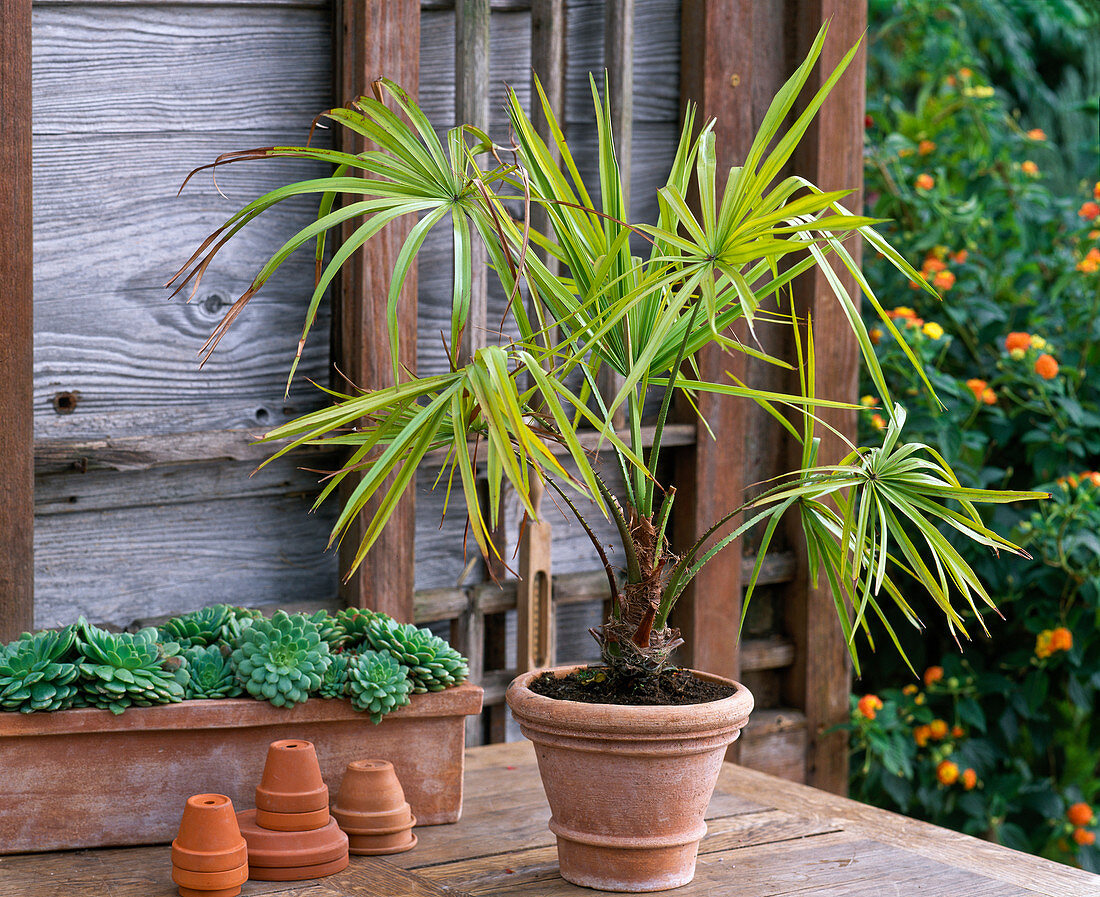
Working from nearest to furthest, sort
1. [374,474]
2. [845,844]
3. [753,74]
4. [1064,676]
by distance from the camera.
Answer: [374,474], [845,844], [753,74], [1064,676]

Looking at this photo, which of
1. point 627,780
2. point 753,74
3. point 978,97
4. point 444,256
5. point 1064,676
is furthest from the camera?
point 978,97

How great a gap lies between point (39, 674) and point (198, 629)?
9.5 inches

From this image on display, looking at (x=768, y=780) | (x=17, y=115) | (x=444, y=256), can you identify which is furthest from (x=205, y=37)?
(x=768, y=780)

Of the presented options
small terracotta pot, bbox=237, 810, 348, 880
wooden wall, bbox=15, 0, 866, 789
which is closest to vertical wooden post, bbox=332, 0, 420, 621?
wooden wall, bbox=15, 0, 866, 789

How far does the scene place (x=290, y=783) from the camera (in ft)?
4.29

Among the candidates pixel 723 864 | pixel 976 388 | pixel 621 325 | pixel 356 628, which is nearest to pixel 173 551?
pixel 356 628

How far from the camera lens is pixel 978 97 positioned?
2.94 m

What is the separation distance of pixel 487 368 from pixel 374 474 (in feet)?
0.50

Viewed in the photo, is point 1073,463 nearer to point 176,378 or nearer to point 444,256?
point 444,256

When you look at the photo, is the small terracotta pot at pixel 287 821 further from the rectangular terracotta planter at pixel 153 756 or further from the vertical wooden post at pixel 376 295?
the vertical wooden post at pixel 376 295

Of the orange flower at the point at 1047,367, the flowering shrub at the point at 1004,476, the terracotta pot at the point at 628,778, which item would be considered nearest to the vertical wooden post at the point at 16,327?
the terracotta pot at the point at 628,778

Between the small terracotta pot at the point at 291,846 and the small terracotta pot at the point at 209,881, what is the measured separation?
6 centimetres

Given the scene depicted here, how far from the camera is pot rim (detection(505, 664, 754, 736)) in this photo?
123cm

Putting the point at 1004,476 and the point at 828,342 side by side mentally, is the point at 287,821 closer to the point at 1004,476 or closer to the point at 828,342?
the point at 828,342
